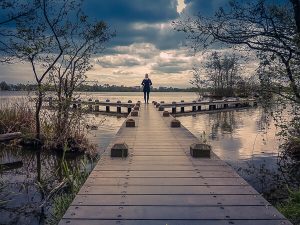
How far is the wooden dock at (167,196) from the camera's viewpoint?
3535 mm

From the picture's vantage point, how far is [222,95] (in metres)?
54.6

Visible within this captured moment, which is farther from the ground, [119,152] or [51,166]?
[119,152]

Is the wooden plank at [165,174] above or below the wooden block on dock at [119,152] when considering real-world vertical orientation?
below

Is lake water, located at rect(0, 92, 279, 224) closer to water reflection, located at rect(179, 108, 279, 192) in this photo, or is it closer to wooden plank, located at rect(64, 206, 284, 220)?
water reflection, located at rect(179, 108, 279, 192)

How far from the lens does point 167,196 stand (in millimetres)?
4266

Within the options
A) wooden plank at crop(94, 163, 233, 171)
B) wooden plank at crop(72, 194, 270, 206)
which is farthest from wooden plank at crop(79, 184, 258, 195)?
wooden plank at crop(94, 163, 233, 171)

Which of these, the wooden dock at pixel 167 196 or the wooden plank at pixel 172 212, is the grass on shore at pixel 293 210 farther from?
the wooden plank at pixel 172 212

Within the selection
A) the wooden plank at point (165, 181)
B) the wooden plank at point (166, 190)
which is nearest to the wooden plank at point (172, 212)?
the wooden plank at point (166, 190)

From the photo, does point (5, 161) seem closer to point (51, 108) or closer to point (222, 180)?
point (51, 108)

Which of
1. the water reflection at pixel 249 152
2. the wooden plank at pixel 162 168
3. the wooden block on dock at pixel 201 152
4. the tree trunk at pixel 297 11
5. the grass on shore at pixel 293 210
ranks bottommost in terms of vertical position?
the water reflection at pixel 249 152

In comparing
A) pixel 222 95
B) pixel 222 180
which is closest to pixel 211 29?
pixel 222 180

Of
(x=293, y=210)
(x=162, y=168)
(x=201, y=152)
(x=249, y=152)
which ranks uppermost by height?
(x=201, y=152)

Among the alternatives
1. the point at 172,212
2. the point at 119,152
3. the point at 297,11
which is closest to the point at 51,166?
the point at 119,152

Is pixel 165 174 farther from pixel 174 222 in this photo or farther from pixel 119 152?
pixel 174 222
